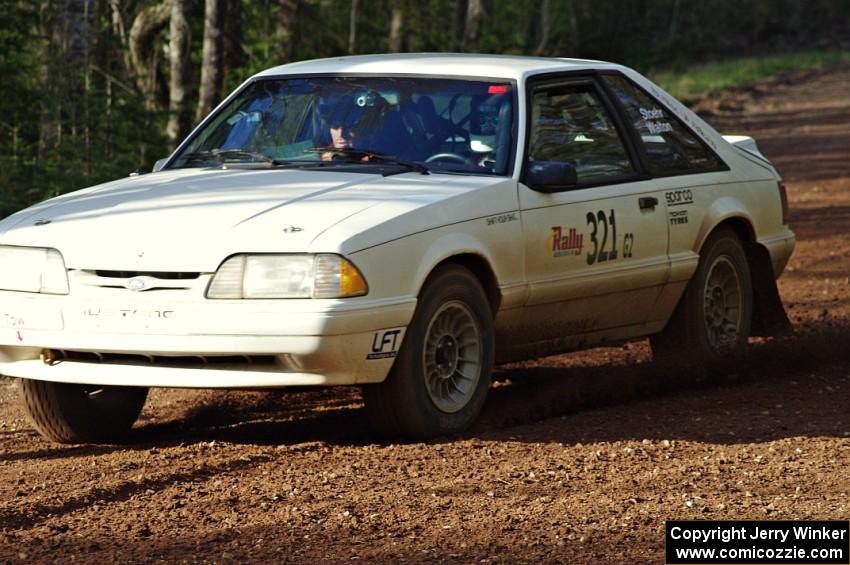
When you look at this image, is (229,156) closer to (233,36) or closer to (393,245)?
(393,245)

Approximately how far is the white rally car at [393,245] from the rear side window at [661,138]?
1 centimetres

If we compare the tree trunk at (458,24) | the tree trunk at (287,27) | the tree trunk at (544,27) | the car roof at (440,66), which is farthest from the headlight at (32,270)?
the tree trunk at (544,27)

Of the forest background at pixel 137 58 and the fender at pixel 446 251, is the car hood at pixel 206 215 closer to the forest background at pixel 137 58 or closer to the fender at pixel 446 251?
the fender at pixel 446 251

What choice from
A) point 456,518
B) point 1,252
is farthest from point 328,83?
Result: point 456,518

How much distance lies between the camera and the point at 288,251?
5742 mm

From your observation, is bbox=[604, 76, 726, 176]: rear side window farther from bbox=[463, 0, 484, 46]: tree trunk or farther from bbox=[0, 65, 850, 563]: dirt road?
bbox=[463, 0, 484, 46]: tree trunk

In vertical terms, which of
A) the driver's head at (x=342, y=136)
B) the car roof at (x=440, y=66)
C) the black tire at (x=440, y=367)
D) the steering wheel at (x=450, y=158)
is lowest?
the black tire at (x=440, y=367)

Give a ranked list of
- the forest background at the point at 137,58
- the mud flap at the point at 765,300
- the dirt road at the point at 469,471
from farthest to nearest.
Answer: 1. the forest background at the point at 137,58
2. the mud flap at the point at 765,300
3. the dirt road at the point at 469,471

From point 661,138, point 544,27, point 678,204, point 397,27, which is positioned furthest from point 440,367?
point 544,27

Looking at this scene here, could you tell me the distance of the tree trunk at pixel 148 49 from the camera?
17250 millimetres

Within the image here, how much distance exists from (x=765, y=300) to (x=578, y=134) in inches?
76.7

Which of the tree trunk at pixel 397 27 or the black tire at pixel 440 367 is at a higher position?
the tree trunk at pixel 397 27

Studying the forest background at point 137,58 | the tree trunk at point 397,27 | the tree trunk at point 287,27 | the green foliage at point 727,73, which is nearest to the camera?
the forest background at point 137,58

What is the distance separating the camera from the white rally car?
580 centimetres
